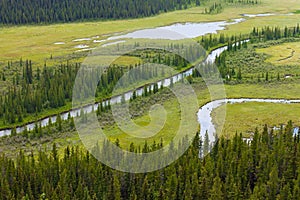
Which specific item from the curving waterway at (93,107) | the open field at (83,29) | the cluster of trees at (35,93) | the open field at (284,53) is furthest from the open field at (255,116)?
the open field at (83,29)

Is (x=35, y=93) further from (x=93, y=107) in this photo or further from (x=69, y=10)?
(x=69, y=10)

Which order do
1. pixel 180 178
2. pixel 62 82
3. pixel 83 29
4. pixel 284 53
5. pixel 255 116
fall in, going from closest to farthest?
pixel 180 178, pixel 255 116, pixel 62 82, pixel 284 53, pixel 83 29

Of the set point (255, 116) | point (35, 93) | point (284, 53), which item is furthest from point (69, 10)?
point (255, 116)

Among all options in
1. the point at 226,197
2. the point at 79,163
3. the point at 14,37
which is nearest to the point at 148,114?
the point at 79,163

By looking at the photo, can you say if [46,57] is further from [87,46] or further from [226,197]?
[226,197]

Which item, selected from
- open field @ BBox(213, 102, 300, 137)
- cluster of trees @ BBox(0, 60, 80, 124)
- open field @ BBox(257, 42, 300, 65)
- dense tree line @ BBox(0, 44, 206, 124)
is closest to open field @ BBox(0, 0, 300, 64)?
dense tree line @ BBox(0, 44, 206, 124)

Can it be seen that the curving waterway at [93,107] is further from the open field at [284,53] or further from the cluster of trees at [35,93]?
the open field at [284,53]
